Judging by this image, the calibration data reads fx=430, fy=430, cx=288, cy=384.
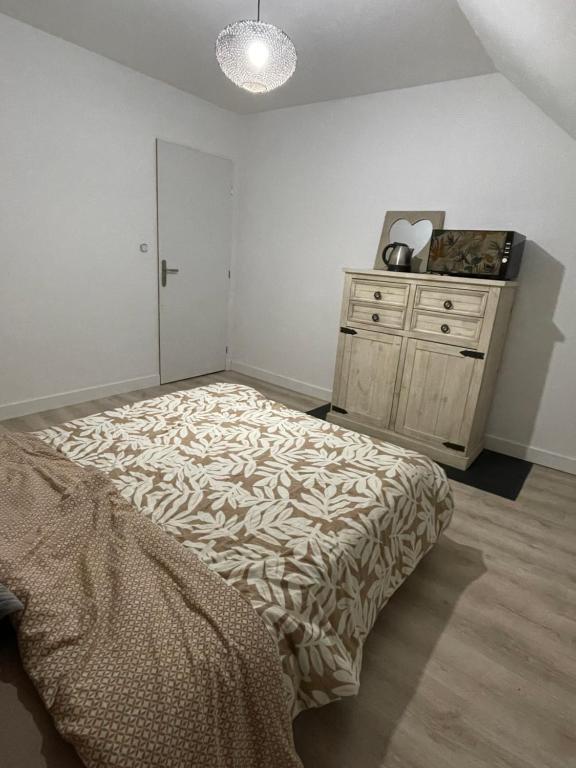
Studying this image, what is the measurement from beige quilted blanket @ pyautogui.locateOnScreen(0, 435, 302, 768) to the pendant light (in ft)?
6.27

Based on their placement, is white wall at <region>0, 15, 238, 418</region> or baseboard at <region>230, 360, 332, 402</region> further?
baseboard at <region>230, 360, 332, 402</region>

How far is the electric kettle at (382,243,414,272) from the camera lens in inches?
120

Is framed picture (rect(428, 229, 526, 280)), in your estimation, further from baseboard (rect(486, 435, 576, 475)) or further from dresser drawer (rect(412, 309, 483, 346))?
baseboard (rect(486, 435, 576, 475))

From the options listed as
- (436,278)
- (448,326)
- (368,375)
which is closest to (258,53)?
(436,278)

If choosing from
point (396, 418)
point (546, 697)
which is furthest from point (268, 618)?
point (396, 418)

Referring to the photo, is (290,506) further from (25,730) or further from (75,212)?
(75,212)

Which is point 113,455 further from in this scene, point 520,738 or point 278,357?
point 278,357

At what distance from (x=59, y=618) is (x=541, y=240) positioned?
311 centimetres

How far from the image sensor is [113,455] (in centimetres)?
162

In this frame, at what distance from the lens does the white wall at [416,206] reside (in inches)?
107

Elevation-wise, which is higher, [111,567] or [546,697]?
[111,567]

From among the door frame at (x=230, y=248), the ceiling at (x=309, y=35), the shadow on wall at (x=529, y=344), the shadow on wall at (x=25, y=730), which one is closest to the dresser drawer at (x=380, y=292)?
the shadow on wall at (x=529, y=344)

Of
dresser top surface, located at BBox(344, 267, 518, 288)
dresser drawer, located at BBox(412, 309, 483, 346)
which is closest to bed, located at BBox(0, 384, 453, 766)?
dresser drawer, located at BBox(412, 309, 483, 346)

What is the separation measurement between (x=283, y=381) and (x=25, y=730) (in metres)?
3.62
